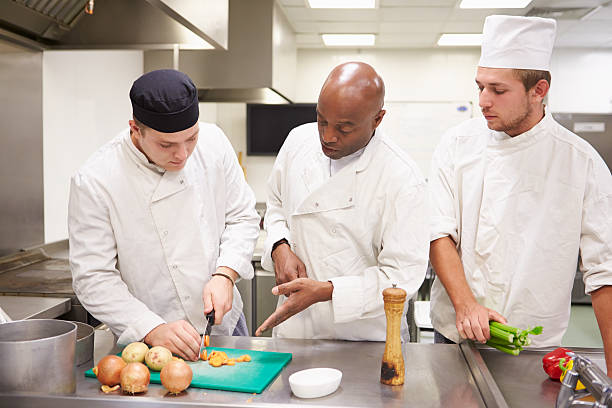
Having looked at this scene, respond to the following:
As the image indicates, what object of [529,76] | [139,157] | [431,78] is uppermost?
[431,78]

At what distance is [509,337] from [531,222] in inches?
16.8

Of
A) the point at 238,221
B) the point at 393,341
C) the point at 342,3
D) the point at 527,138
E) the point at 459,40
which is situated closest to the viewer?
the point at 393,341

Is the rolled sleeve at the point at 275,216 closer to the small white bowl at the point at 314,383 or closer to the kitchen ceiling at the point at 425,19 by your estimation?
the small white bowl at the point at 314,383

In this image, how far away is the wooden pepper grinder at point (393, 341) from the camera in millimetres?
1167

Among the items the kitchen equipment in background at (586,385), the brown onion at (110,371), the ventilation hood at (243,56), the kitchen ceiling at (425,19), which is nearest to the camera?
the kitchen equipment in background at (586,385)

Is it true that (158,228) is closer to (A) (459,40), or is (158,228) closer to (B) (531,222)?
(B) (531,222)

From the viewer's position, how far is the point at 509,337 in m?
1.32

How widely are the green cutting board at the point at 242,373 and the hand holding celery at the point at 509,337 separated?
0.51m

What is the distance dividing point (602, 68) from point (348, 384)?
5873 millimetres

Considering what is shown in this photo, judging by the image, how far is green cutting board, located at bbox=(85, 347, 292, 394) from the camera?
1.17 metres

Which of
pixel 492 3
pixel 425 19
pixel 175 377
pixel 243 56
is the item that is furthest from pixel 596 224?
pixel 425 19

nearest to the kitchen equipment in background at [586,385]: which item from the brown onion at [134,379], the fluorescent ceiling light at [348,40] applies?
the brown onion at [134,379]

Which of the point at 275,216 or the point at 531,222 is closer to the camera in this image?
the point at 531,222

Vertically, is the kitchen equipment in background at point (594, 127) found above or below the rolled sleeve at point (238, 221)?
above
